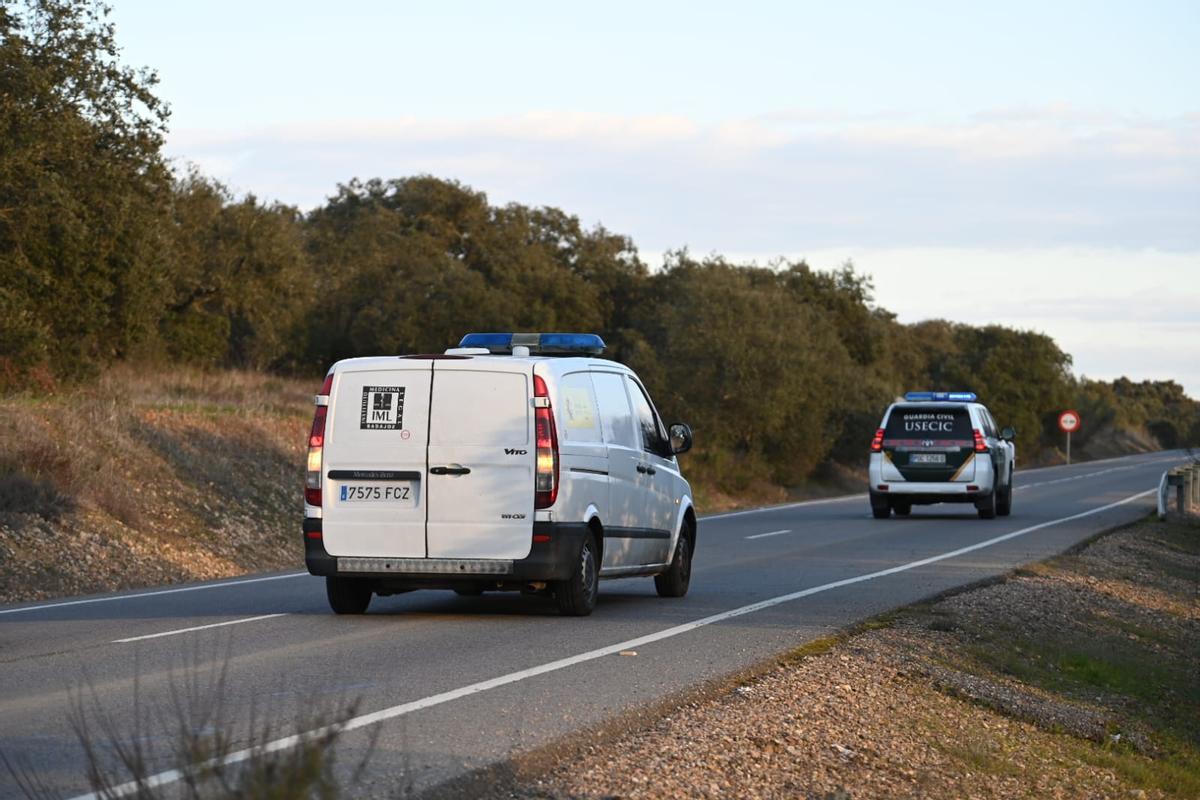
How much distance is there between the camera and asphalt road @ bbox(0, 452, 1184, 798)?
25.8ft

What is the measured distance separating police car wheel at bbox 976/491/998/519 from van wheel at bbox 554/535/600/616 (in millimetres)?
17742

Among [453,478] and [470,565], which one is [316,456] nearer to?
[453,478]

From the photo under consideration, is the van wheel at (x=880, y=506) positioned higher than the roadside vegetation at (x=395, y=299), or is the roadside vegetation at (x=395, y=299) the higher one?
the roadside vegetation at (x=395, y=299)

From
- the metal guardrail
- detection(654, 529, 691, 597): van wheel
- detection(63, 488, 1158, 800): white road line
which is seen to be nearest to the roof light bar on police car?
detection(654, 529, 691, 597): van wheel

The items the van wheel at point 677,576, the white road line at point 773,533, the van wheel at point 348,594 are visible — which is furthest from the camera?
the white road line at point 773,533

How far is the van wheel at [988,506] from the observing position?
3000cm

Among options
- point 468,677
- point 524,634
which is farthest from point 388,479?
point 468,677

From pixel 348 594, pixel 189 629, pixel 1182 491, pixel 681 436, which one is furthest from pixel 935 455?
pixel 189 629

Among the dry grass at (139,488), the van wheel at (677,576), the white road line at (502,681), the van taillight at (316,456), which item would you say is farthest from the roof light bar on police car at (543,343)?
the dry grass at (139,488)

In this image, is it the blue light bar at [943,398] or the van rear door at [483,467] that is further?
the blue light bar at [943,398]

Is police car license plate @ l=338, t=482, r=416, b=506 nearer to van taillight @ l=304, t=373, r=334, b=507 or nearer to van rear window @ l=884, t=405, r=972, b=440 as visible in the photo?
van taillight @ l=304, t=373, r=334, b=507

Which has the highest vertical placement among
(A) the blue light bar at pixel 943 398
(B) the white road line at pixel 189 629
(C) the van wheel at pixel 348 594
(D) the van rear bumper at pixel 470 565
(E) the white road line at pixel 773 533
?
(A) the blue light bar at pixel 943 398

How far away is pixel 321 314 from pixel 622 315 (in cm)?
1490

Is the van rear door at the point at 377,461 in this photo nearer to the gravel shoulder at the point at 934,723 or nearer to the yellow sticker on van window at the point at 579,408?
the yellow sticker on van window at the point at 579,408
